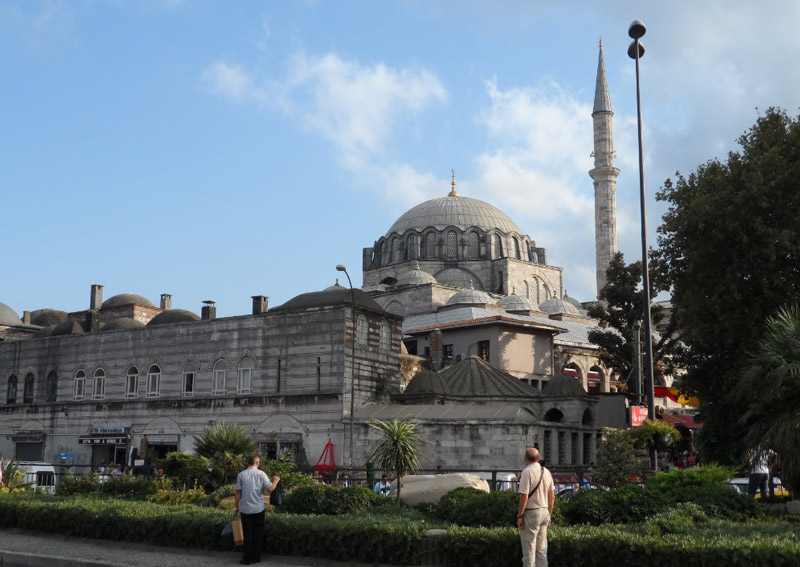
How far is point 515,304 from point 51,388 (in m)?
30.4

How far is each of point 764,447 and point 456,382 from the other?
23.2m

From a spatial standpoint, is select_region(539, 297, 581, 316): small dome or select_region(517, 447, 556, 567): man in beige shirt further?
select_region(539, 297, 581, 316): small dome

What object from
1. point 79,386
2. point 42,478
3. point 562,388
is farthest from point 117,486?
point 79,386

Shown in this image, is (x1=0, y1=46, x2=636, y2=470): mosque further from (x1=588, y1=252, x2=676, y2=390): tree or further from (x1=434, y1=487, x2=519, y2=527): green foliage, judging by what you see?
(x1=434, y1=487, x2=519, y2=527): green foliage

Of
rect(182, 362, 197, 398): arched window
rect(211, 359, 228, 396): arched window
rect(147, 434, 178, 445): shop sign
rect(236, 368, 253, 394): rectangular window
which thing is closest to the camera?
rect(236, 368, 253, 394): rectangular window

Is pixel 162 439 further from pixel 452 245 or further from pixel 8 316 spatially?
pixel 452 245

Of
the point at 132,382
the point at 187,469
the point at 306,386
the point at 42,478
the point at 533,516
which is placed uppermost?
the point at 132,382

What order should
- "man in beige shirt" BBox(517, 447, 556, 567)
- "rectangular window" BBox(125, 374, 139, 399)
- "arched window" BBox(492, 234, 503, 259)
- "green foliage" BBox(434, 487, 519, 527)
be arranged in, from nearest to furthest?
"man in beige shirt" BBox(517, 447, 556, 567), "green foliage" BBox(434, 487, 519, 527), "rectangular window" BBox(125, 374, 139, 399), "arched window" BBox(492, 234, 503, 259)

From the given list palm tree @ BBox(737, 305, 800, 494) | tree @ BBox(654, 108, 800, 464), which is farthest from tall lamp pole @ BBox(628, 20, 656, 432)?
palm tree @ BBox(737, 305, 800, 494)

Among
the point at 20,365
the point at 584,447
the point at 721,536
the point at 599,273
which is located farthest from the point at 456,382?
the point at 599,273

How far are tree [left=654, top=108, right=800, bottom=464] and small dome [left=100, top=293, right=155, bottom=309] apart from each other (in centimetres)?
3957

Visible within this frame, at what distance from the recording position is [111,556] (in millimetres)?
12859

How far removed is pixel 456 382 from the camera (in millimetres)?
37750

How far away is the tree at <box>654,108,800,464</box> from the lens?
24641mm
